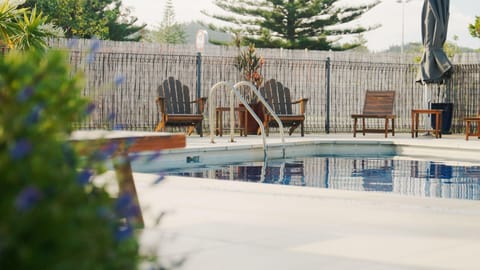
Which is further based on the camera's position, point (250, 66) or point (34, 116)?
point (250, 66)

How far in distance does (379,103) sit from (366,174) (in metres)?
5.37

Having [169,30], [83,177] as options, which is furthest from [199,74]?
[169,30]

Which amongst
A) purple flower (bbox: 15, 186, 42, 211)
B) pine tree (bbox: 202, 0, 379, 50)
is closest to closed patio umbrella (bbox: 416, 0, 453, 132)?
purple flower (bbox: 15, 186, 42, 211)

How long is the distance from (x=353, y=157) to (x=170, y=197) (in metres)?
5.30

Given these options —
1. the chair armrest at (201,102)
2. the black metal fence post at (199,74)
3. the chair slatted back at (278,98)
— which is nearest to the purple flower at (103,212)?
the chair armrest at (201,102)

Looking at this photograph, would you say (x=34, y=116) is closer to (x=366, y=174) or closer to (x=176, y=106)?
(x=366, y=174)

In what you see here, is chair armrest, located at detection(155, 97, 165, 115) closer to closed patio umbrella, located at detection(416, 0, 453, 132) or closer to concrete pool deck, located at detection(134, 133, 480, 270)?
closed patio umbrella, located at detection(416, 0, 453, 132)

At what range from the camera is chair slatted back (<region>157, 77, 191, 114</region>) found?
11.4 metres

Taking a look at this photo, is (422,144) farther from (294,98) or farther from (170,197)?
(170,197)

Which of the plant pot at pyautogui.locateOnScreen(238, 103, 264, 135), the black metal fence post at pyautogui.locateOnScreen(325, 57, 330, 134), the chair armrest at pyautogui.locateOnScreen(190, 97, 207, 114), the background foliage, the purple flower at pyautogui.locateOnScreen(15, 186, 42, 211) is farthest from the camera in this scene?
the background foliage

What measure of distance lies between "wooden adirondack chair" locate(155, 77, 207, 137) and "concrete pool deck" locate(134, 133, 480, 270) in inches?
209

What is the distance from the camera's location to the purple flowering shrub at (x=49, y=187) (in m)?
0.84

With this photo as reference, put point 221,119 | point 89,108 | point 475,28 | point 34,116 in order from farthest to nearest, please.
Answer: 1. point 475,28
2. point 221,119
3. point 89,108
4. point 34,116

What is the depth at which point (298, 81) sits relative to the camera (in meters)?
14.0
